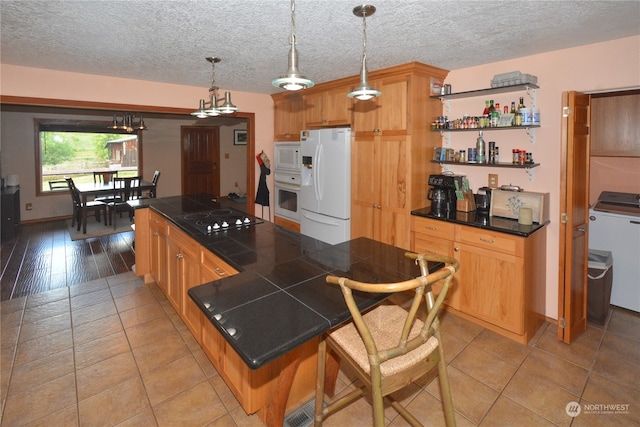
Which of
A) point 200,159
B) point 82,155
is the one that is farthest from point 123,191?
point 200,159

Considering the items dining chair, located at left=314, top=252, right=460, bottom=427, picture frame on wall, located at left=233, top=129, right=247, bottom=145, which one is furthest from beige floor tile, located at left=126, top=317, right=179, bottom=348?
picture frame on wall, located at left=233, top=129, right=247, bottom=145

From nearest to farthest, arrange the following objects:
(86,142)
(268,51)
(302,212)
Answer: (268,51), (302,212), (86,142)

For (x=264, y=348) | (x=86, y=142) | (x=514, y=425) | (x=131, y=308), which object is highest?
(x=86, y=142)

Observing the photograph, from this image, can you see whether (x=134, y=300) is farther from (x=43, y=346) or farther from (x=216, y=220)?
(x=216, y=220)

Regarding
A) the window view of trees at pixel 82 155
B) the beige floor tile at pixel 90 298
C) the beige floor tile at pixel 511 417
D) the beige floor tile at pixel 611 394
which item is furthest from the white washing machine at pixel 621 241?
the window view of trees at pixel 82 155

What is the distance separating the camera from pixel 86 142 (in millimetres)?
7520

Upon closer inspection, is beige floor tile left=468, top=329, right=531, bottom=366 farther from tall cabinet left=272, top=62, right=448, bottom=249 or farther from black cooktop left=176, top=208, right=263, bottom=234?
black cooktop left=176, top=208, right=263, bottom=234

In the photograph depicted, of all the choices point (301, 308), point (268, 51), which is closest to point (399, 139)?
point (268, 51)

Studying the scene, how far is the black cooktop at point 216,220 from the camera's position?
2463 millimetres

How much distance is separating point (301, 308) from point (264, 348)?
0.27m

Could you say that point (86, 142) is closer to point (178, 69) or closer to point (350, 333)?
point (178, 69)

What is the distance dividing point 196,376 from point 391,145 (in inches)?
99.4

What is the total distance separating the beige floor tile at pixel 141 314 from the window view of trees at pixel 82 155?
547 cm

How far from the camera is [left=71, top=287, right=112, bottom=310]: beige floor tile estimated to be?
3.20 meters
